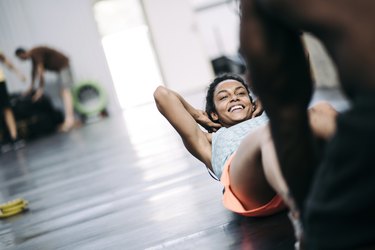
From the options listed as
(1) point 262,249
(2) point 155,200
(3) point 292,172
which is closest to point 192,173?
(2) point 155,200

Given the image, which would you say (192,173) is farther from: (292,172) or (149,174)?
(292,172)

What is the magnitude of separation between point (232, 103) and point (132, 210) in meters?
0.57

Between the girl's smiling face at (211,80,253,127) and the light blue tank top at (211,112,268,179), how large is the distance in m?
0.08

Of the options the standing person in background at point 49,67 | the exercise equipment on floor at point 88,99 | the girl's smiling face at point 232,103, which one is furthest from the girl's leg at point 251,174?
the exercise equipment on floor at point 88,99

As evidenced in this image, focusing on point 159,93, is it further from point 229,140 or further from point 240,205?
point 240,205

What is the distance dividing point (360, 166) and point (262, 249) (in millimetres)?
466

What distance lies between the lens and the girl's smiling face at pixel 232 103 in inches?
64.9

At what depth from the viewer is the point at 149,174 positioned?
2512 mm

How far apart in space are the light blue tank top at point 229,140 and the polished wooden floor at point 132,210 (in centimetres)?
15

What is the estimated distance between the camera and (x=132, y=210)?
1.86m

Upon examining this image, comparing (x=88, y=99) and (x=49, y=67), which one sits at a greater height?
(x=49, y=67)

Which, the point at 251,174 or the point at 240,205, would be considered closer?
the point at 251,174

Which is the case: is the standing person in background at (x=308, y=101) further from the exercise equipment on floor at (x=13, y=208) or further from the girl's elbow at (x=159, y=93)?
Result: the exercise equipment on floor at (x=13, y=208)

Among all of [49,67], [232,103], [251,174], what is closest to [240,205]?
[251,174]
